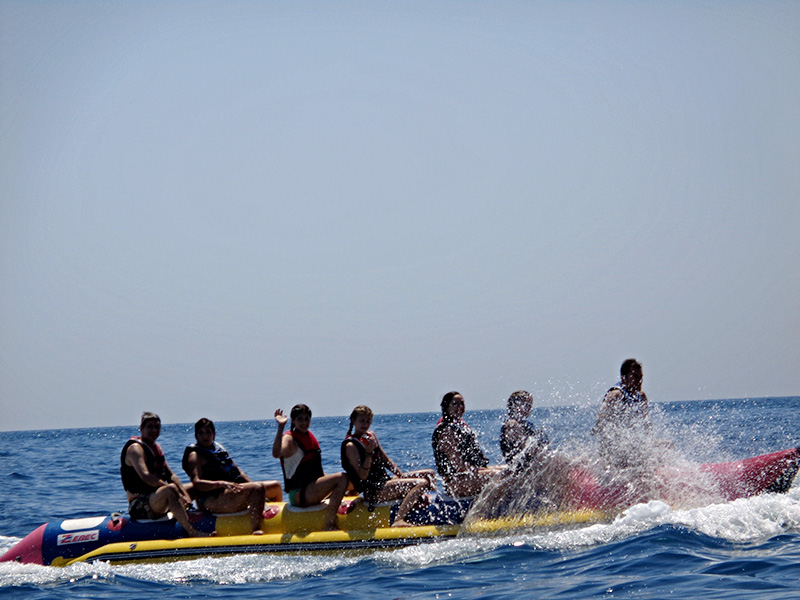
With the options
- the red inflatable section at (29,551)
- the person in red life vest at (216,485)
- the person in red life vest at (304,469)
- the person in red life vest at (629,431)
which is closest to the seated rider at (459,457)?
the person in red life vest at (304,469)

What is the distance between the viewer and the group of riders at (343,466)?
7785 millimetres

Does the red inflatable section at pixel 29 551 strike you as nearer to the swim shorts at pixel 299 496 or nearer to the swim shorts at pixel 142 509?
the swim shorts at pixel 142 509

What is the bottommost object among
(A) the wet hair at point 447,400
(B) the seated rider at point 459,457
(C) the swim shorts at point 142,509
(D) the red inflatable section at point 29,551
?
(D) the red inflatable section at point 29,551

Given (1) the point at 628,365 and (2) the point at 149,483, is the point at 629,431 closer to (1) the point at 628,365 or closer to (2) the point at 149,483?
(1) the point at 628,365

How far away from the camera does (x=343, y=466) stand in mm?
7797

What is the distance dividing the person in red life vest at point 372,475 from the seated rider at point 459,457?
0.25 metres

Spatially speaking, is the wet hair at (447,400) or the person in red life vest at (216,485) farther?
the person in red life vest at (216,485)

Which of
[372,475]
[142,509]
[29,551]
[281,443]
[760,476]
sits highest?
[281,443]

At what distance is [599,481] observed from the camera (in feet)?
26.2

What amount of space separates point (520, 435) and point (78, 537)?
4.31 meters

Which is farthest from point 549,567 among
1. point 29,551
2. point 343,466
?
point 29,551

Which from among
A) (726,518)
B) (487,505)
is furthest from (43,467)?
(726,518)

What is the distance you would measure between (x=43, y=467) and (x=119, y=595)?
634 inches

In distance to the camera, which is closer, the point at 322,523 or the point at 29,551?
the point at 322,523
